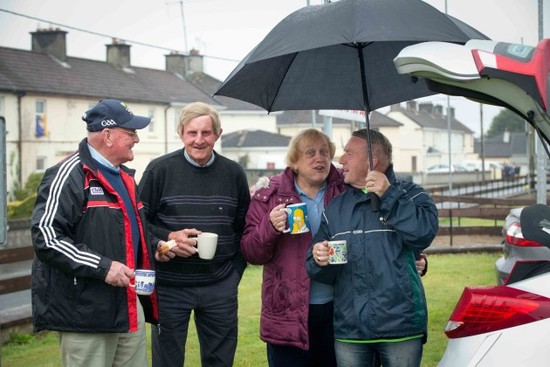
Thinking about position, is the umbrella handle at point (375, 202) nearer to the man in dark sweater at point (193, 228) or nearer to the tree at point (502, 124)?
the man in dark sweater at point (193, 228)

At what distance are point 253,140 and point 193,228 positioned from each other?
6537 centimetres

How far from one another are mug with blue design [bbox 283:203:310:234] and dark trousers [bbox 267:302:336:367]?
51cm

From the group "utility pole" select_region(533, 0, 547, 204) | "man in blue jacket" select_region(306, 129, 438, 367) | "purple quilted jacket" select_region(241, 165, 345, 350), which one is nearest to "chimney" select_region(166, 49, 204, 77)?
"utility pole" select_region(533, 0, 547, 204)

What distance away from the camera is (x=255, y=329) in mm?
8648

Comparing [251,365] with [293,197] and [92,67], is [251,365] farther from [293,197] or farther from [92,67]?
[92,67]

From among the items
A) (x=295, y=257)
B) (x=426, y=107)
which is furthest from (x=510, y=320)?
(x=426, y=107)

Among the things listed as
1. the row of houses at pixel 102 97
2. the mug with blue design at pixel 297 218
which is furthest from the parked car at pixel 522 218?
the row of houses at pixel 102 97

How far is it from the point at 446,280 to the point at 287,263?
23.8 feet

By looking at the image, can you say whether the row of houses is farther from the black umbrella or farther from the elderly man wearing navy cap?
the elderly man wearing navy cap

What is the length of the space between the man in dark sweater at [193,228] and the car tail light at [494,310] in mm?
2132

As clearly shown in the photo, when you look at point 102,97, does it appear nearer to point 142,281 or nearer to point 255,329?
point 255,329

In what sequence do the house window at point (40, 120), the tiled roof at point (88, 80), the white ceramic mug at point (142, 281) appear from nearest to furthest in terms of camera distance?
the white ceramic mug at point (142, 281) < the house window at point (40, 120) < the tiled roof at point (88, 80)

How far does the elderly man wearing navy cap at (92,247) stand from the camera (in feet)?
14.3

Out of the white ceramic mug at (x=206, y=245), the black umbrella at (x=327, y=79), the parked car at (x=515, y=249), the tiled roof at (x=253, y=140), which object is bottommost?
the parked car at (x=515, y=249)
